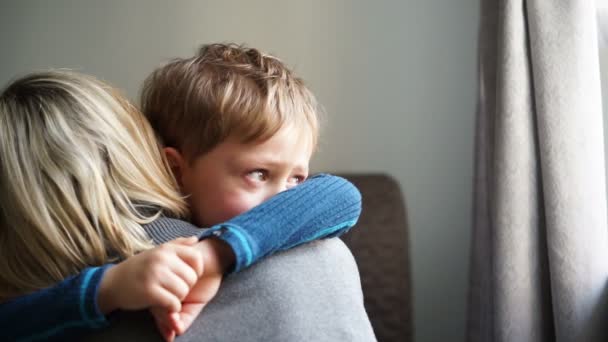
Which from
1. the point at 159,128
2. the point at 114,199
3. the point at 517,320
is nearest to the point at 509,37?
the point at 517,320

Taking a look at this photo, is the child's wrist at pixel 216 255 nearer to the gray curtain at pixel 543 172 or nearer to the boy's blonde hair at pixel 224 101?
the boy's blonde hair at pixel 224 101

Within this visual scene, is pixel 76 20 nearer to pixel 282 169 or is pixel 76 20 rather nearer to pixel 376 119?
pixel 376 119

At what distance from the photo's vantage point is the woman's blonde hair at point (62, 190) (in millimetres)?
574

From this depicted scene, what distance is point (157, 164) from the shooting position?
2.31ft

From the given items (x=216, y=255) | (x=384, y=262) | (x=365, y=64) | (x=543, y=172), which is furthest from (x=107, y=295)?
(x=365, y=64)

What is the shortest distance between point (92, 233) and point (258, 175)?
0.24m

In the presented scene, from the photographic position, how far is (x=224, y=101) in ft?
2.40

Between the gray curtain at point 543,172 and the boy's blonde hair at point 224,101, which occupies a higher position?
the boy's blonde hair at point 224,101

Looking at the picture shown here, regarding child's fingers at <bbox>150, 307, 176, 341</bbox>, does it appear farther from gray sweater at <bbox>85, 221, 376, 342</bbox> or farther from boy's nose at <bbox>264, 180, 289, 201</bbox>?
boy's nose at <bbox>264, 180, 289, 201</bbox>

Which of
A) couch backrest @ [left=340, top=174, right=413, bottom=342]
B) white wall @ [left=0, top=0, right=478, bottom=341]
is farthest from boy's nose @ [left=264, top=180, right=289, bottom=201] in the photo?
white wall @ [left=0, top=0, right=478, bottom=341]

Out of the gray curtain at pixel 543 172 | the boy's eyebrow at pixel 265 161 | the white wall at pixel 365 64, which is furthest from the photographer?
the white wall at pixel 365 64

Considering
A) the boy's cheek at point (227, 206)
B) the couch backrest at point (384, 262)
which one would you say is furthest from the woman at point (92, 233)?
the couch backrest at point (384, 262)

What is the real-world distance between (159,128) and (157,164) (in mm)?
121

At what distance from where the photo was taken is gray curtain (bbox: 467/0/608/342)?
103 cm
